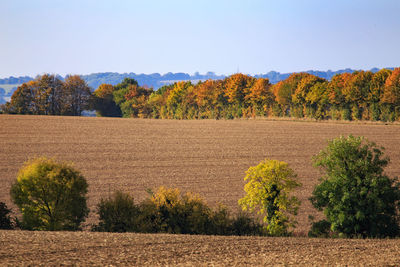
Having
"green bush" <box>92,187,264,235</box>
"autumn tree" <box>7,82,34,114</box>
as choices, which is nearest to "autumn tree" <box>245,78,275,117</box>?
"autumn tree" <box>7,82,34,114</box>

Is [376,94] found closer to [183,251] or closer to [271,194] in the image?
[271,194]

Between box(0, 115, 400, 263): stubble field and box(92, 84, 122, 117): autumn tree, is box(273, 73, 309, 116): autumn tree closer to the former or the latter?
box(0, 115, 400, 263): stubble field

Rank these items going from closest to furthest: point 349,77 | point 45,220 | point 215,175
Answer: point 45,220, point 215,175, point 349,77

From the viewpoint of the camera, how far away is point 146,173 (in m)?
50.0

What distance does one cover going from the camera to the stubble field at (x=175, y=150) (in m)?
44.8

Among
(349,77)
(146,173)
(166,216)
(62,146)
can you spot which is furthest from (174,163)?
(349,77)

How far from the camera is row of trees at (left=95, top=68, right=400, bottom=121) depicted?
279 feet

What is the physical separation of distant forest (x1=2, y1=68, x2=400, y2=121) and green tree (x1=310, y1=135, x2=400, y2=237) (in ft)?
169

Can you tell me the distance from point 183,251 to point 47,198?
15727 millimetres

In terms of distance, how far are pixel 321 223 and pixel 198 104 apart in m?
80.5

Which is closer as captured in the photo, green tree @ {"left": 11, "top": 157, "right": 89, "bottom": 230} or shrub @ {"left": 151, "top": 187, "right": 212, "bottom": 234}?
green tree @ {"left": 11, "top": 157, "right": 89, "bottom": 230}

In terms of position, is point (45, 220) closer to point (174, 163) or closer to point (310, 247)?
point (310, 247)

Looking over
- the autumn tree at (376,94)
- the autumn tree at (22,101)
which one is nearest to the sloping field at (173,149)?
the autumn tree at (376,94)

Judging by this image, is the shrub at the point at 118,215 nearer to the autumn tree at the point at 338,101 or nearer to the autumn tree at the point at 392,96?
the autumn tree at the point at 392,96
